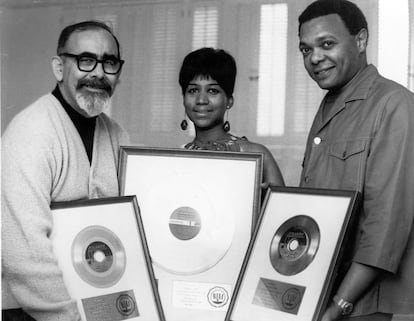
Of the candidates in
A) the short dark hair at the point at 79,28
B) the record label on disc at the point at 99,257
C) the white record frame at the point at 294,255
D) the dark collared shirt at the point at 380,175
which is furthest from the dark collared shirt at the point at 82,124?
the dark collared shirt at the point at 380,175

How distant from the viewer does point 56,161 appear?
1.27 metres

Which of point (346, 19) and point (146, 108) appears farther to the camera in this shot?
point (146, 108)

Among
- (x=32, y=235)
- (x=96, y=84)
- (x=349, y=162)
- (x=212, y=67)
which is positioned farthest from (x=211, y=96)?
(x=32, y=235)

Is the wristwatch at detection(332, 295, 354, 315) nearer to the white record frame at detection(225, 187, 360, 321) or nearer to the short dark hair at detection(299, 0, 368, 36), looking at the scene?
the white record frame at detection(225, 187, 360, 321)

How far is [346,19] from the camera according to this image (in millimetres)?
1284

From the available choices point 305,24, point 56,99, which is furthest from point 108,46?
point 305,24

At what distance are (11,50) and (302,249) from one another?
2.88 feet

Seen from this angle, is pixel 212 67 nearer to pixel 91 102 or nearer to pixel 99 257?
pixel 91 102

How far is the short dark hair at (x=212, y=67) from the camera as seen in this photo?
1433mm

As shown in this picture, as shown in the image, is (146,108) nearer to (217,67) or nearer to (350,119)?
(217,67)

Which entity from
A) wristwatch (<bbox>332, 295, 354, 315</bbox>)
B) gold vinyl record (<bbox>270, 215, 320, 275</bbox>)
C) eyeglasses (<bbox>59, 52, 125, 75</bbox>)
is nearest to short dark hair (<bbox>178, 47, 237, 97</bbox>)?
eyeglasses (<bbox>59, 52, 125, 75</bbox>)

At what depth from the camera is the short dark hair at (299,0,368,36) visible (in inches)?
50.6

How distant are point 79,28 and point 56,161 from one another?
347mm

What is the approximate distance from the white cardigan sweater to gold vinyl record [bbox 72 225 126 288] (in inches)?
2.1
